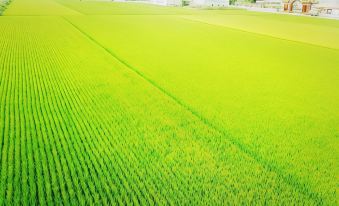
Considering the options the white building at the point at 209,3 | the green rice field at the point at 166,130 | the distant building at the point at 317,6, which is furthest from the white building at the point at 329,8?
the green rice field at the point at 166,130

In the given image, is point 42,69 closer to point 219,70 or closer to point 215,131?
point 219,70

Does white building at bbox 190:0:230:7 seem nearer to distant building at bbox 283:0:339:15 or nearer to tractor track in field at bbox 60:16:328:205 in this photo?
distant building at bbox 283:0:339:15

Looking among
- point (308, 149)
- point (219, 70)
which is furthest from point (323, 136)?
point (219, 70)

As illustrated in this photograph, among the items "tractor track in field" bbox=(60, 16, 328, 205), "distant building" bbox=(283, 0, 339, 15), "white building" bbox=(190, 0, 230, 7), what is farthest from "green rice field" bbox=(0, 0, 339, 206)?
"white building" bbox=(190, 0, 230, 7)

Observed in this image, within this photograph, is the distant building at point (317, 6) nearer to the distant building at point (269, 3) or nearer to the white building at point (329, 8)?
the white building at point (329, 8)

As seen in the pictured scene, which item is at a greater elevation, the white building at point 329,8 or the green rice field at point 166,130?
the white building at point 329,8

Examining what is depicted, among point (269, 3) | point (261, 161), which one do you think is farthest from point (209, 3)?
point (261, 161)

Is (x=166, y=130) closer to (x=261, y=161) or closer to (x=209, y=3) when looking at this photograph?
(x=261, y=161)

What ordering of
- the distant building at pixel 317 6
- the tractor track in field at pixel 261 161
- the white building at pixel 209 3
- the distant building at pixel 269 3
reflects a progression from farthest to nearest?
the white building at pixel 209 3 < the distant building at pixel 269 3 < the distant building at pixel 317 6 < the tractor track in field at pixel 261 161
